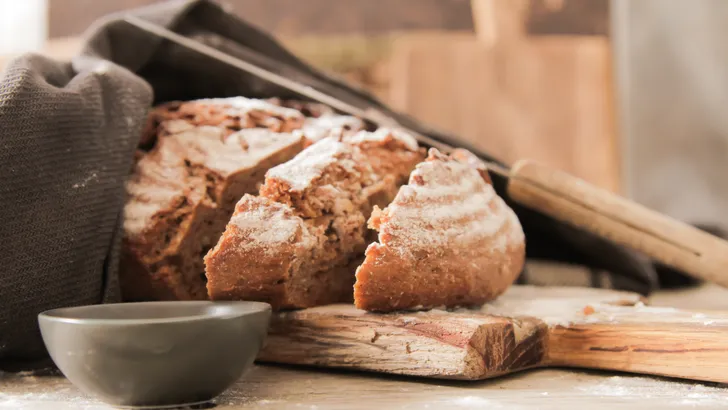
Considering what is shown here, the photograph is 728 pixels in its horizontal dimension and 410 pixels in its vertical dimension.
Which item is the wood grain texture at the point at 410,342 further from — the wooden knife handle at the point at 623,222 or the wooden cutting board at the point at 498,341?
the wooden knife handle at the point at 623,222

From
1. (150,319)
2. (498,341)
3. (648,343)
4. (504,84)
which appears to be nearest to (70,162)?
(150,319)

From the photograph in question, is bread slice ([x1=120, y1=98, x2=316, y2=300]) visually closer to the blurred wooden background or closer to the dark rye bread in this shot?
the dark rye bread

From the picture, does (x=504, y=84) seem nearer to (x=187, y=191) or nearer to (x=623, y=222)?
(x=623, y=222)

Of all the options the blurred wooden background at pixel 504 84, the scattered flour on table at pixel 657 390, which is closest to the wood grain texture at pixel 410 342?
the scattered flour on table at pixel 657 390

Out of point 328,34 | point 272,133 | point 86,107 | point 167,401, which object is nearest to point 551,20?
point 328,34

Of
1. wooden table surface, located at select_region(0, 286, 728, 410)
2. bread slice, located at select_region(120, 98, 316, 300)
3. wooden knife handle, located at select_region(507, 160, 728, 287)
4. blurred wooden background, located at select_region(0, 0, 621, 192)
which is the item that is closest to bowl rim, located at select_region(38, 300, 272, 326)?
wooden table surface, located at select_region(0, 286, 728, 410)

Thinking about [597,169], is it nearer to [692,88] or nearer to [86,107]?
[692,88]
